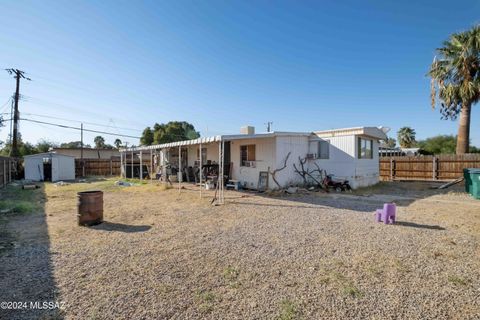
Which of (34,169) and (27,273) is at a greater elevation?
(34,169)

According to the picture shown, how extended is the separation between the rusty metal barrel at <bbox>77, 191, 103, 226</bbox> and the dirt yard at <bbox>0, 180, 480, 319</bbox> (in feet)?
0.84

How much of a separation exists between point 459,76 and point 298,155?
10.6m

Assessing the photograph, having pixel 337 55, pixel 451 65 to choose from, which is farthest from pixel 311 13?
pixel 451 65

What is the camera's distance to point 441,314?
2.28m

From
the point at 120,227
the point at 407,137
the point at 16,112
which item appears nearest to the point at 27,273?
the point at 120,227

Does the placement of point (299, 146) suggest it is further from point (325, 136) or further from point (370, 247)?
point (370, 247)

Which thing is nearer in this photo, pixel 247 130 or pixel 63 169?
pixel 247 130

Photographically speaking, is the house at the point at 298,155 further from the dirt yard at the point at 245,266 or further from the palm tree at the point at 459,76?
the palm tree at the point at 459,76

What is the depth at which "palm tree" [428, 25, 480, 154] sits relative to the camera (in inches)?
491

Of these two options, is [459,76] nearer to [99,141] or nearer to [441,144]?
[441,144]

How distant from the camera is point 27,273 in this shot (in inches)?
123

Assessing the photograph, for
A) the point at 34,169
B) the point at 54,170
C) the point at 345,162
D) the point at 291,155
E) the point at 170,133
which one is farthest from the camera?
the point at 170,133

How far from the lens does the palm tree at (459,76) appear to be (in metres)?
12.5

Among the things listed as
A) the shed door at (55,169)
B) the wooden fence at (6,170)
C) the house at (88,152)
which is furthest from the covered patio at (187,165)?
the house at (88,152)
